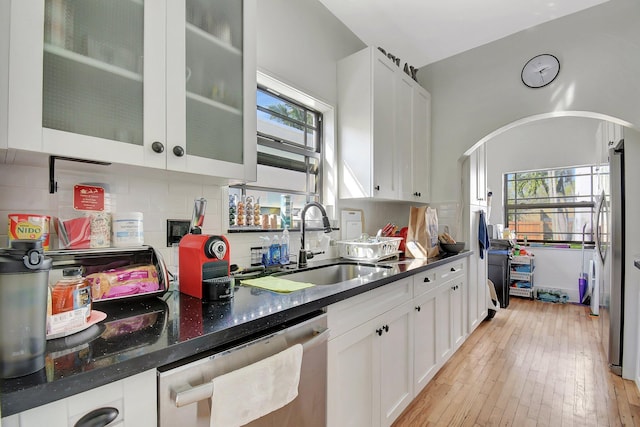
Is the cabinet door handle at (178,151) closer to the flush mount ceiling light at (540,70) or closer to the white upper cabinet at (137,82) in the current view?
the white upper cabinet at (137,82)

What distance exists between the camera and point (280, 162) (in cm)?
209

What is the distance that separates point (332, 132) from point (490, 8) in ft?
4.99

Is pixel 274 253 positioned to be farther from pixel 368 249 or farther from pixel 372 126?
pixel 372 126

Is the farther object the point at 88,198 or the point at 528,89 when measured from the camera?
the point at 528,89

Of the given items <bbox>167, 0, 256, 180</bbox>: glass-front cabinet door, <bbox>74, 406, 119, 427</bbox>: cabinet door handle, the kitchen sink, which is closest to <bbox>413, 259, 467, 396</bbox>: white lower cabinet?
the kitchen sink

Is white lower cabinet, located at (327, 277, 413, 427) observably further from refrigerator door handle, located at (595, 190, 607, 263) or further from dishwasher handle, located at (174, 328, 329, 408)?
refrigerator door handle, located at (595, 190, 607, 263)

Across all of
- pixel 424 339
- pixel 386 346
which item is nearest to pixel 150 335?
pixel 386 346

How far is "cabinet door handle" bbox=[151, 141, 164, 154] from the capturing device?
40.7 inches

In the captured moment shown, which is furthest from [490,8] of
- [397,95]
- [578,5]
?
[397,95]

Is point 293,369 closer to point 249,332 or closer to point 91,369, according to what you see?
point 249,332

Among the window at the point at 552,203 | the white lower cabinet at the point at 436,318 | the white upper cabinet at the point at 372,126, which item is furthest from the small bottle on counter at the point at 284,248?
the window at the point at 552,203

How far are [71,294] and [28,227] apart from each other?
34 cm

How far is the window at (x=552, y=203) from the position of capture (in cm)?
481

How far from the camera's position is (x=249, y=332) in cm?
88
